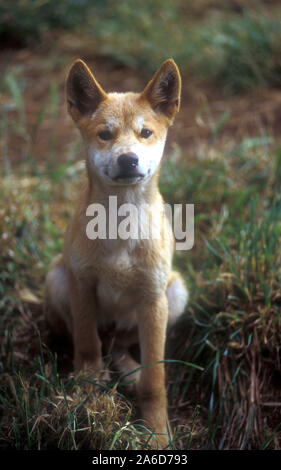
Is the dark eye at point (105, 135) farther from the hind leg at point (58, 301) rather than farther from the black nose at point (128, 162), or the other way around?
the hind leg at point (58, 301)

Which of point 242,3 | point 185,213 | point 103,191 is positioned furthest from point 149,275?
point 242,3

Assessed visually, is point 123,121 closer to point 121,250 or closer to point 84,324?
point 121,250

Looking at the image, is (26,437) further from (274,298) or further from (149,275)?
(274,298)

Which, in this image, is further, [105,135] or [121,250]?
[121,250]

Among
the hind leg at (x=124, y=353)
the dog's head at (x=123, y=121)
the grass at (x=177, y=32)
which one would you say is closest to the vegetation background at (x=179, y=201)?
the grass at (x=177, y=32)

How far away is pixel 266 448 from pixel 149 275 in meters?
1.32

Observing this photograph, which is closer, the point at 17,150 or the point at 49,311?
the point at 49,311

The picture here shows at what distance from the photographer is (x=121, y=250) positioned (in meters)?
3.07

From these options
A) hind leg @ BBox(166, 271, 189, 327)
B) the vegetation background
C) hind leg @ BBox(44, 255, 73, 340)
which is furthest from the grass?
hind leg @ BBox(44, 255, 73, 340)

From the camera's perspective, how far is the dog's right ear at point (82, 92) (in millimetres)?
2928

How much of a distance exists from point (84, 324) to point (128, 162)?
1141mm

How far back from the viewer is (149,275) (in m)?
3.09

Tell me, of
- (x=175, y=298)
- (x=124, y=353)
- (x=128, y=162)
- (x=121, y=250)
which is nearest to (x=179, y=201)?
(x=175, y=298)

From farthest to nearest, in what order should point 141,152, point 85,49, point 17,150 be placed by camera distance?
point 85,49, point 17,150, point 141,152
